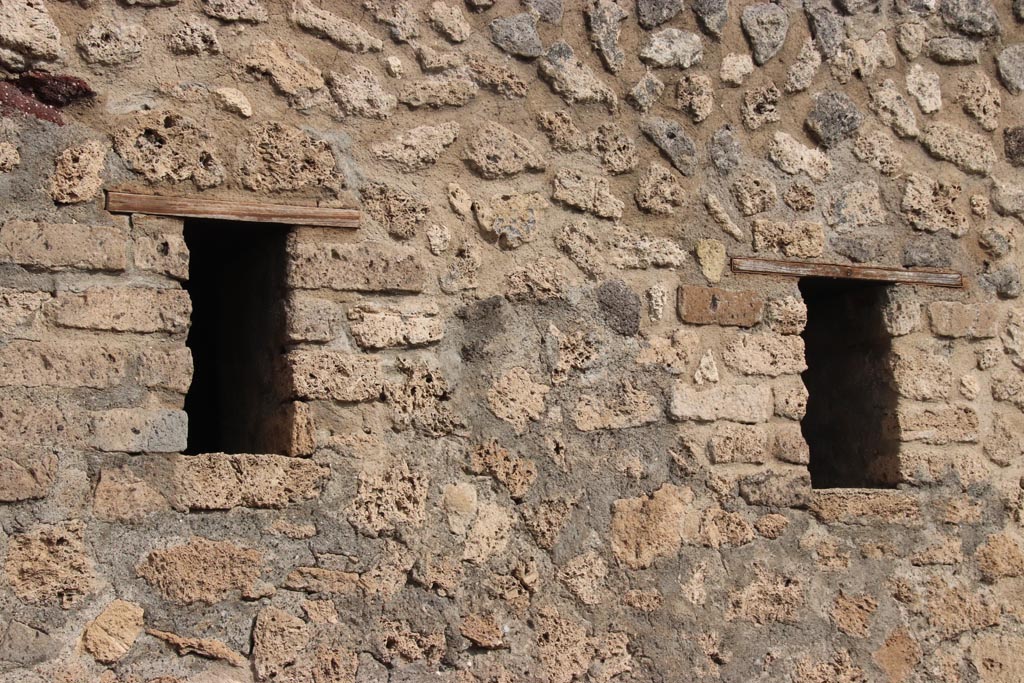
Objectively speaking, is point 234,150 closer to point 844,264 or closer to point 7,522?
point 7,522

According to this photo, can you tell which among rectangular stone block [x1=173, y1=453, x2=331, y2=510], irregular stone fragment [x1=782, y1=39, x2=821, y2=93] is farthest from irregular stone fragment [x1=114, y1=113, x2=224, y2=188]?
irregular stone fragment [x1=782, y1=39, x2=821, y2=93]

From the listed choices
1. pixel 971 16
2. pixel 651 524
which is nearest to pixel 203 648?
pixel 651 524

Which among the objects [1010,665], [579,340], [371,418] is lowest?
[1010,665]

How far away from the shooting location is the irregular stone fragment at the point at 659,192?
3.78m

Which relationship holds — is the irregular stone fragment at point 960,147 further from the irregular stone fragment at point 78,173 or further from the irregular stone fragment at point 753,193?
the irregular stone fragment at point 78,173

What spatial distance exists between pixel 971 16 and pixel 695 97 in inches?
46.8

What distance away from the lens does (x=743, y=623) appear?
3662 millimetres

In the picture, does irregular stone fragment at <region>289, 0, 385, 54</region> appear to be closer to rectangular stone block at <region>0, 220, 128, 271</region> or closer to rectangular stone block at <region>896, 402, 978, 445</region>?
rectangular stone block at <region>0, 220, 128, 271</region>

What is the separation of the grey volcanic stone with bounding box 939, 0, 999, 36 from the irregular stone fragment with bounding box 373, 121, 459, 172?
193cm

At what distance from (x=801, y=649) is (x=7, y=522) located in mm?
2314

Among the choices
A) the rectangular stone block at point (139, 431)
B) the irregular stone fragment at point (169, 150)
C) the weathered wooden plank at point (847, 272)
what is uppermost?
the irregular stone fragment at point (169, 150)

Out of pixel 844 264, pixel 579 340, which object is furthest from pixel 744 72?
pixel 579 340

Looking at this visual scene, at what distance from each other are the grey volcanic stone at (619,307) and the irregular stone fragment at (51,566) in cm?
162

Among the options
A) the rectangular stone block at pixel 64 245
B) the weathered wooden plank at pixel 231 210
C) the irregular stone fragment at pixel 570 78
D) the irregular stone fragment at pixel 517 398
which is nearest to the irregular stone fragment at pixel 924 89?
the irregular stone fragment at pixel 570 78
